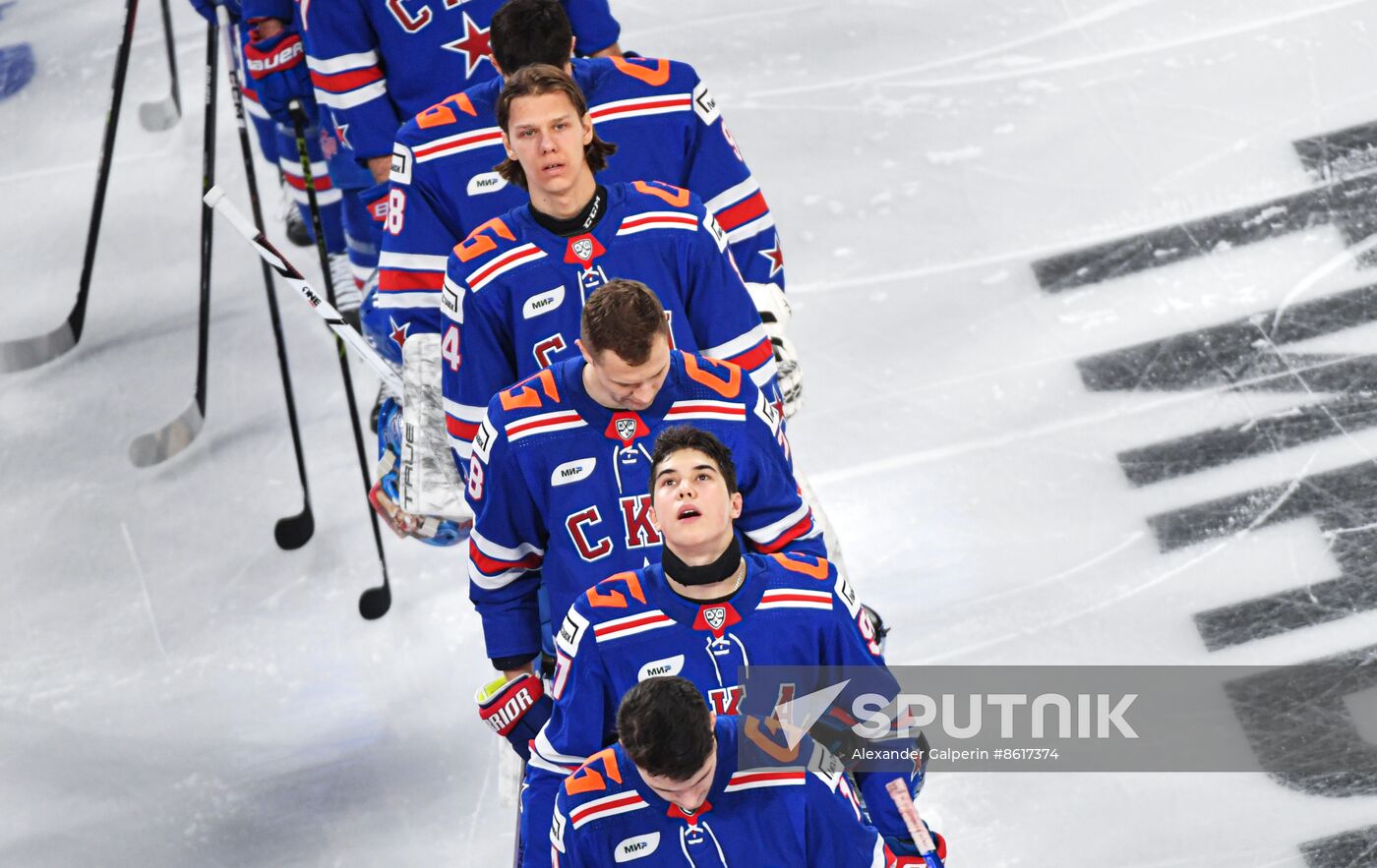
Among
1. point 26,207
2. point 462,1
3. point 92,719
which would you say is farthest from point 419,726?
point 26,207

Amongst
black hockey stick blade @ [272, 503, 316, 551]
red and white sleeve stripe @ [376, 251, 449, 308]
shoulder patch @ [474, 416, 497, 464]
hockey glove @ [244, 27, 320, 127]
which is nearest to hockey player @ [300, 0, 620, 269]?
hockey glove @ [244, 27, 320, 127]

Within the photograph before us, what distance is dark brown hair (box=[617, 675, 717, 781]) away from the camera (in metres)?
2.46

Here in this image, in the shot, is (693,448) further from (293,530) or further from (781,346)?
(293,530)

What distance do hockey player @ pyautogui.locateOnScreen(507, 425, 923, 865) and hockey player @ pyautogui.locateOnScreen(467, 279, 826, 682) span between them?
19cm

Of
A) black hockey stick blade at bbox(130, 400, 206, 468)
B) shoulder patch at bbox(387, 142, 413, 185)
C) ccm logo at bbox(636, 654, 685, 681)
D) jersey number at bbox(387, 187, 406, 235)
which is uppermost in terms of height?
shoulder patch at bbox(387, 142, 413, 185)

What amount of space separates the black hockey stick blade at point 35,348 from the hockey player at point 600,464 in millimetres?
2283

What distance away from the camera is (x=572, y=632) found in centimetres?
282

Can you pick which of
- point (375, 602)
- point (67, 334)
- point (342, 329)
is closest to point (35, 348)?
point (67, 334)

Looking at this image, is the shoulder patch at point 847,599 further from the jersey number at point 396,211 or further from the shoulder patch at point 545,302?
the jersey number at point 396,211

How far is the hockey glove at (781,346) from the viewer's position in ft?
11.8

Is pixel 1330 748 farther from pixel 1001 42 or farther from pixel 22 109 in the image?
pixel 22 109

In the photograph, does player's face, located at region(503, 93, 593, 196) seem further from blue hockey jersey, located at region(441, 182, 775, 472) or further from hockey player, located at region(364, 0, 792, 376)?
hockey player, located at region(364, 0, 792, 376)

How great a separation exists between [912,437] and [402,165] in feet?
4.78

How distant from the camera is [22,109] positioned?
5.85 meters
